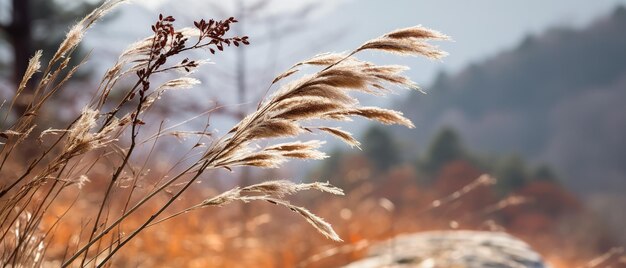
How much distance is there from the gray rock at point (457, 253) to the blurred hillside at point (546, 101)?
189ft

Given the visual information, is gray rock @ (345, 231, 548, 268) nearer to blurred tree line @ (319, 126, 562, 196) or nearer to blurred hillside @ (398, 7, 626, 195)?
blurred tree line @ (319, 126, 562, 196)

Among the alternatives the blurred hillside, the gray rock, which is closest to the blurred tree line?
the gray rock

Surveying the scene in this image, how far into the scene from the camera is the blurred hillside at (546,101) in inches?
2496

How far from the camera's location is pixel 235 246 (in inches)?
222

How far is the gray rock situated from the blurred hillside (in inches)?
2262

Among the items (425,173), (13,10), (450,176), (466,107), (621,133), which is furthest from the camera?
(466,107)

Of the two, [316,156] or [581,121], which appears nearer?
[316,156]

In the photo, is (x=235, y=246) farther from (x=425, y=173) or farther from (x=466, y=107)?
(x=466, y=107)

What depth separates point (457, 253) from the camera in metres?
4.08

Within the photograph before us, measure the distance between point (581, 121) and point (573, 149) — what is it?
4160 mm

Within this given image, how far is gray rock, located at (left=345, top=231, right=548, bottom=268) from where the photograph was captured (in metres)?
4.21

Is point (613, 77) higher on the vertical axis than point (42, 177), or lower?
higher

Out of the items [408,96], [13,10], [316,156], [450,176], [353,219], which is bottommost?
[316,156]

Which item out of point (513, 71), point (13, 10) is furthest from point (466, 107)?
point (13, 10)
